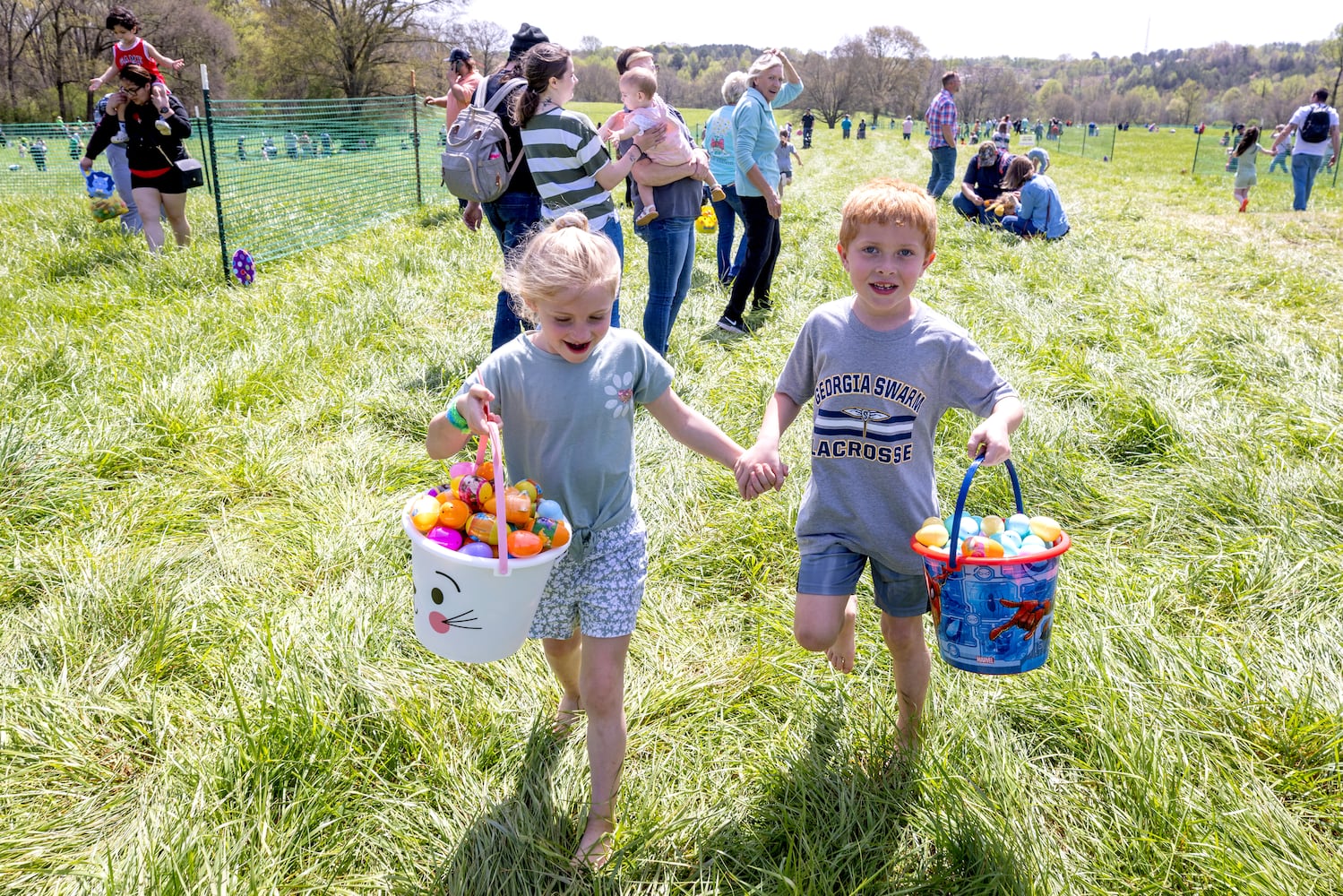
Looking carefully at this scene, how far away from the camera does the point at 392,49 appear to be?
35375mm

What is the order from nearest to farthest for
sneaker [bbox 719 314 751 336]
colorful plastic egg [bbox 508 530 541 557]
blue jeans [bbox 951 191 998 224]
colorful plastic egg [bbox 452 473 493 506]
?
colorful plastic egg [bbox 508 530 541 557] → colorful plastic egg [bbox 452 473 493 506] → sneaker [bbox 719 314 751 336] → blue jeans [bbox 951 191 998 224]

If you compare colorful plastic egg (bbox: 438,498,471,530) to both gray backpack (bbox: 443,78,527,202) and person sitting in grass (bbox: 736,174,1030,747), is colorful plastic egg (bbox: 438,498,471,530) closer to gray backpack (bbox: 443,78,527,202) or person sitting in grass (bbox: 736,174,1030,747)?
person sitting in grass (bbox: 736,174,1030,747)

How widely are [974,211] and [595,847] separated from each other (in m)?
10.7

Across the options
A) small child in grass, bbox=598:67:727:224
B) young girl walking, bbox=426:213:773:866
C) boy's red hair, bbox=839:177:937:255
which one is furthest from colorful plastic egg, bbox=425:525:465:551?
small child in grass, bbox=598:67:727:224

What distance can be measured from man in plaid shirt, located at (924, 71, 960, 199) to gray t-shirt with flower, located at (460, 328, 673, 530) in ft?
33.8

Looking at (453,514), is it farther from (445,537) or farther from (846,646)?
(846,646)

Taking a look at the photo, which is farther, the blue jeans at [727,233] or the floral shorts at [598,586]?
the blue jeans at [727,233]

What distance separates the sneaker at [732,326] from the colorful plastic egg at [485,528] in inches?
169

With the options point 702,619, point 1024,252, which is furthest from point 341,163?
point 702,619

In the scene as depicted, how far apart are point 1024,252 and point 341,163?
9894mm

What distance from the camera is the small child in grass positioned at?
4250mm

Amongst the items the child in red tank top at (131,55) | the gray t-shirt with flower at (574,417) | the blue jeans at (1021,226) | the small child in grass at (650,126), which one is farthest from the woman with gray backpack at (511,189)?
the blue jeans at (1021,226)

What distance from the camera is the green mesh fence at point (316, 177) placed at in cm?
829

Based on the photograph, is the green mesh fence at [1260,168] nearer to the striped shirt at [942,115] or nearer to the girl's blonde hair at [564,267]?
the striped shirt at [942,115]
